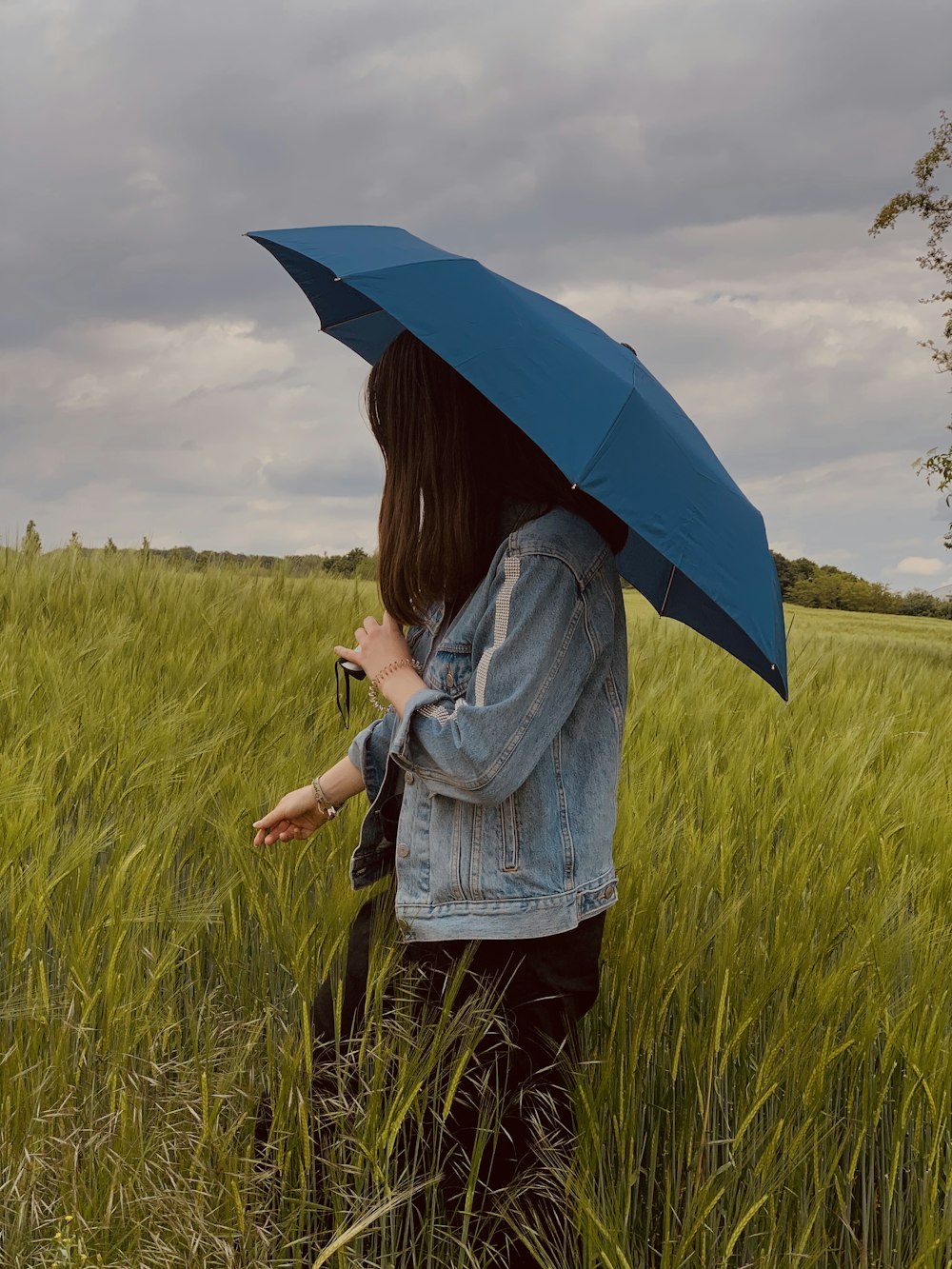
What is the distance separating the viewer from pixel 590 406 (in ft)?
4.52

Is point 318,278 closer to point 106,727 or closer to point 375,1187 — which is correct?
point 106,727

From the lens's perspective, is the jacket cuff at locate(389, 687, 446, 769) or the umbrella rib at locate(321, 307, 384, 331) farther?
the umbrella rib at locate(321, 307, 384, 331)

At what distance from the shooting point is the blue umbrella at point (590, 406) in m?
1.34

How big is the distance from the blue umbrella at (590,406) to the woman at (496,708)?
10 centimetres

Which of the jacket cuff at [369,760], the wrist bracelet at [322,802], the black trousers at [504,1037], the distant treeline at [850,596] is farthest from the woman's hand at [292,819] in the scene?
the distant treeline at [850,596]

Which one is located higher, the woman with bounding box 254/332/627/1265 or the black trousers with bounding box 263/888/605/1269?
the woman with bounding box 254/332/627/1265

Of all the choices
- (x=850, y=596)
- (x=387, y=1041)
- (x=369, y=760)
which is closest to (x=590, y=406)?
(x=369, y=760)

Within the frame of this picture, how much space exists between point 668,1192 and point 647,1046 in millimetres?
238

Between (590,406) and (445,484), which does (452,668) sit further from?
(590,406)

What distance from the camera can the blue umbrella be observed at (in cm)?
134

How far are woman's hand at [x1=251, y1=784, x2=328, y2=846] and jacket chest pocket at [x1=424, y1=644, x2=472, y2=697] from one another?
394 millimetres

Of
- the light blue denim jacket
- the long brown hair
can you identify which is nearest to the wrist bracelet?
the light blue denim jacket

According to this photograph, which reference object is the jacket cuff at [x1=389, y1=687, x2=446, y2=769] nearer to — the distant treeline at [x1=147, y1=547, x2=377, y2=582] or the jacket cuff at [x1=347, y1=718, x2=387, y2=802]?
the jacket cuff at [x1=347, y1=718, x2=387, y2=802]

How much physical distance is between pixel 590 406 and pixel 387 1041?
3.04 feet
